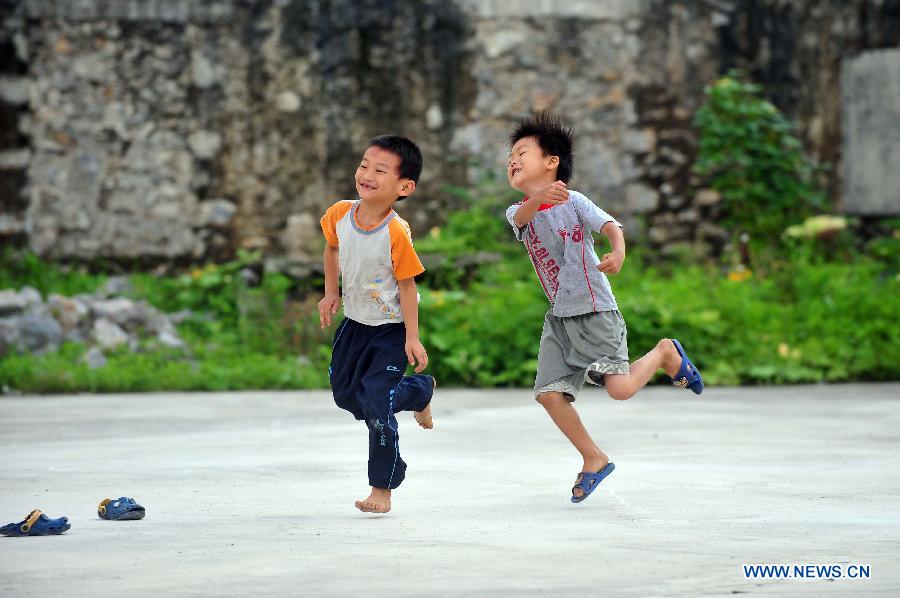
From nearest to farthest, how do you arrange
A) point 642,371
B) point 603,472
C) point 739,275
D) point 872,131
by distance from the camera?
point 603,472, point 642,371, point 739,275, point 872,131

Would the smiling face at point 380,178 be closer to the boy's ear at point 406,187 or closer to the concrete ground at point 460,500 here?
the boy's ear at point 406,187

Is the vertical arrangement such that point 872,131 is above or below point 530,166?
below

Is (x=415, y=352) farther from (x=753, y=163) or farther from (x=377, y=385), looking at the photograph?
(x=753, y=163)

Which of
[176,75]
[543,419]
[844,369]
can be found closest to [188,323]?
[176,75]

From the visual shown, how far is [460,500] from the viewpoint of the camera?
16.4 ft

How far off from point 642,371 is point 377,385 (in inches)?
40.4

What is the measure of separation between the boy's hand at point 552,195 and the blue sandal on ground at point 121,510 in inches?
68.8

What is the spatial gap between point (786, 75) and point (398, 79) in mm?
3531

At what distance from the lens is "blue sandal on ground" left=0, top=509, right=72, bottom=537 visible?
4.26m

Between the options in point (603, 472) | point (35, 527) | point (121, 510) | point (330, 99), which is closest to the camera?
point (35, 527)

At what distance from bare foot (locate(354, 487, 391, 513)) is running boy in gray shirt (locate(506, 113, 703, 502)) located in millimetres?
692

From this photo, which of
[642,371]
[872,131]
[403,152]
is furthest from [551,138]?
[872,131]

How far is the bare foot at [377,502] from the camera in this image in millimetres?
4711

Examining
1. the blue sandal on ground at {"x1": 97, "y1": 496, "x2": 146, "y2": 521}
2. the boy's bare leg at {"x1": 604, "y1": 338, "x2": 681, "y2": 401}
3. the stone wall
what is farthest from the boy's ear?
the stone wall
